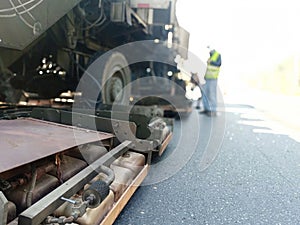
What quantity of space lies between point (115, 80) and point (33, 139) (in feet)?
9.16

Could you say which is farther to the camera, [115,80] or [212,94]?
[212,94]

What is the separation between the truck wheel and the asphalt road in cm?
103

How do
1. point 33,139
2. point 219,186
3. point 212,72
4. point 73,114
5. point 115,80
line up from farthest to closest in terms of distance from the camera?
point 212,72 < point 115,80 < point 219,186 < point 73,114 < point 33,139

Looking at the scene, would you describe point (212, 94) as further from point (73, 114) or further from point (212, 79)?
point (73, 114)

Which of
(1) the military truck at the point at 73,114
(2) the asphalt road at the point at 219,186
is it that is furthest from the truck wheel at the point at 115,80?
(2) the asphalt road at the point at 219,186

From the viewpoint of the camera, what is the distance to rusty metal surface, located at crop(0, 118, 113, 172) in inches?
52.9

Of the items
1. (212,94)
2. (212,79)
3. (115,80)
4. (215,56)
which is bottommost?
(212,94)

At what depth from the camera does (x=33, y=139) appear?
168cm

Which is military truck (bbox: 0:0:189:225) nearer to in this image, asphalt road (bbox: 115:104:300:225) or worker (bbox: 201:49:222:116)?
asphalt road (bbox: 115:104:300:225)

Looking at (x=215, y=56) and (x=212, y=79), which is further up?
(x=215, y=56)

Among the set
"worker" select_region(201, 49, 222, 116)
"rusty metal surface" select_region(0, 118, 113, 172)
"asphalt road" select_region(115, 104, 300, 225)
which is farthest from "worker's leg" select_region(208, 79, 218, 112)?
"rusty metal surface" select_region(0, 118, 113, 172)

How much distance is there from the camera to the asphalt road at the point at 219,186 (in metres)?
1.98

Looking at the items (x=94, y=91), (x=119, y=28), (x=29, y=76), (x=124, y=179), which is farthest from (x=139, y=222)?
(x=119, y=28)

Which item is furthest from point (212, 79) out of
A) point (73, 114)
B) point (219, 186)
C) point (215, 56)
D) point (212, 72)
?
point (73, 114)
